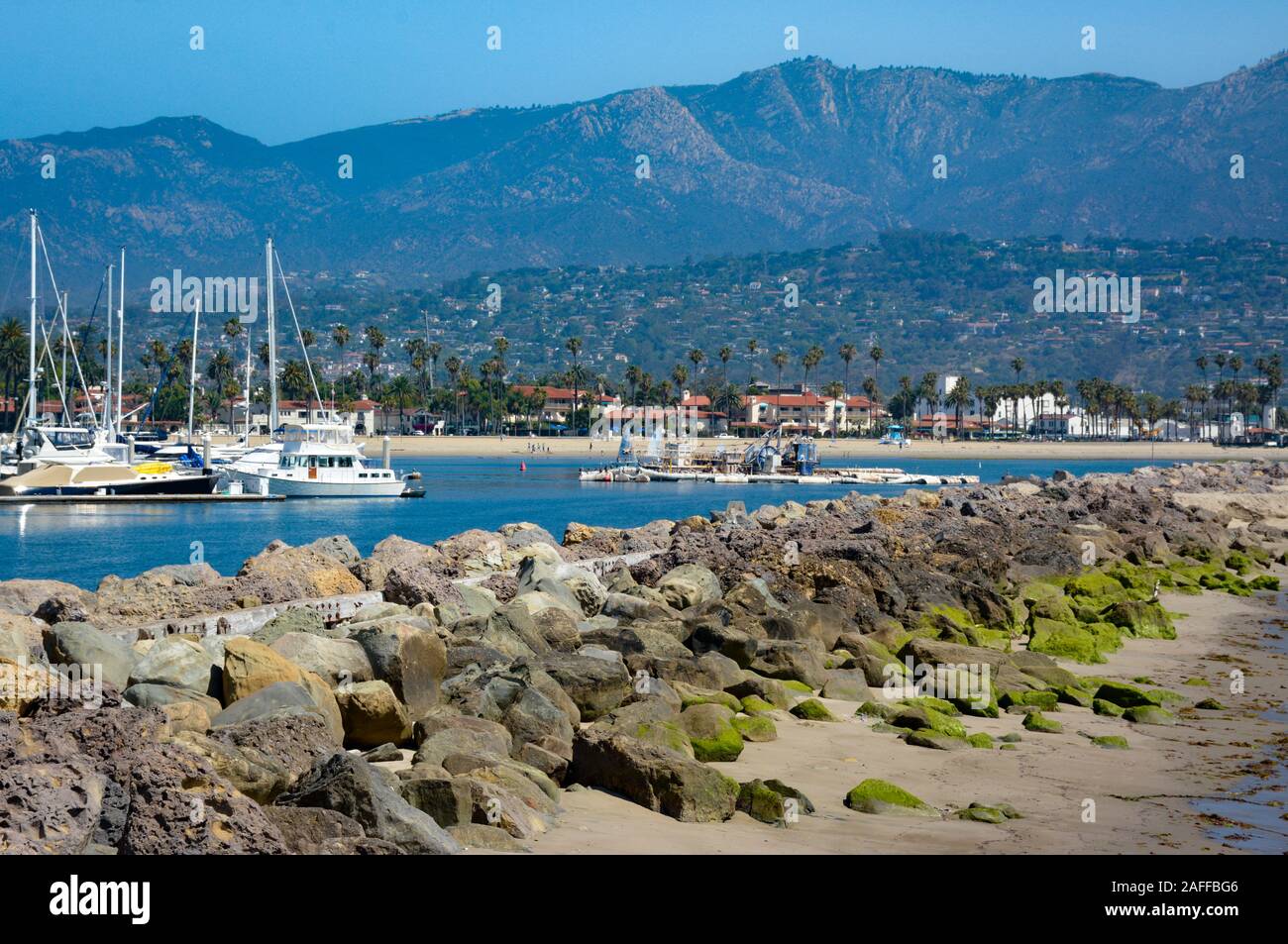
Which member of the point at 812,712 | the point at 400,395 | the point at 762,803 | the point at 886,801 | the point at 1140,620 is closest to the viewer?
the point at 762,803

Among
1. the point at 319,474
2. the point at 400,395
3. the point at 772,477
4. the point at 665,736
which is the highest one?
the point at 400,395

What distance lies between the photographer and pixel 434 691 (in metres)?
12.3

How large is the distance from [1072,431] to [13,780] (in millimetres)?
197942

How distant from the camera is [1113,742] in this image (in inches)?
500

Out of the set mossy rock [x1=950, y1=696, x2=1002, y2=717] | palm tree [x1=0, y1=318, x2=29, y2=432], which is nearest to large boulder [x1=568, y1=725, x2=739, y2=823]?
mossy rock [x1=950, y1=696, x2=1002, y2=717]

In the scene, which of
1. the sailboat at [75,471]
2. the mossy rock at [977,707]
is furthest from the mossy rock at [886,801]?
the sailboat at [75,471]

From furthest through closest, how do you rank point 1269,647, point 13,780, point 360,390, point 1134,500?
1. point 360,390
2. point 1134,500
3. point 1269,647
4. point 13,780

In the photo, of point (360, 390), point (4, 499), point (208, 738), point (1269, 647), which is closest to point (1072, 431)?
point (360, 390)

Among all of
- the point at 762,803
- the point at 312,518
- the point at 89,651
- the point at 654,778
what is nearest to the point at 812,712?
the point at 762,803

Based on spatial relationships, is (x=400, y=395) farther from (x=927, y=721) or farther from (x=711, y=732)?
(x=711, y=732)

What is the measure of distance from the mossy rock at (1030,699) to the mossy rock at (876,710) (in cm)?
137

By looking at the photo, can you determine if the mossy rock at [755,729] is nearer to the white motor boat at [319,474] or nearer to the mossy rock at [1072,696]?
the mossy rock at [1072,696]

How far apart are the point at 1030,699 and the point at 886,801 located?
458cm
